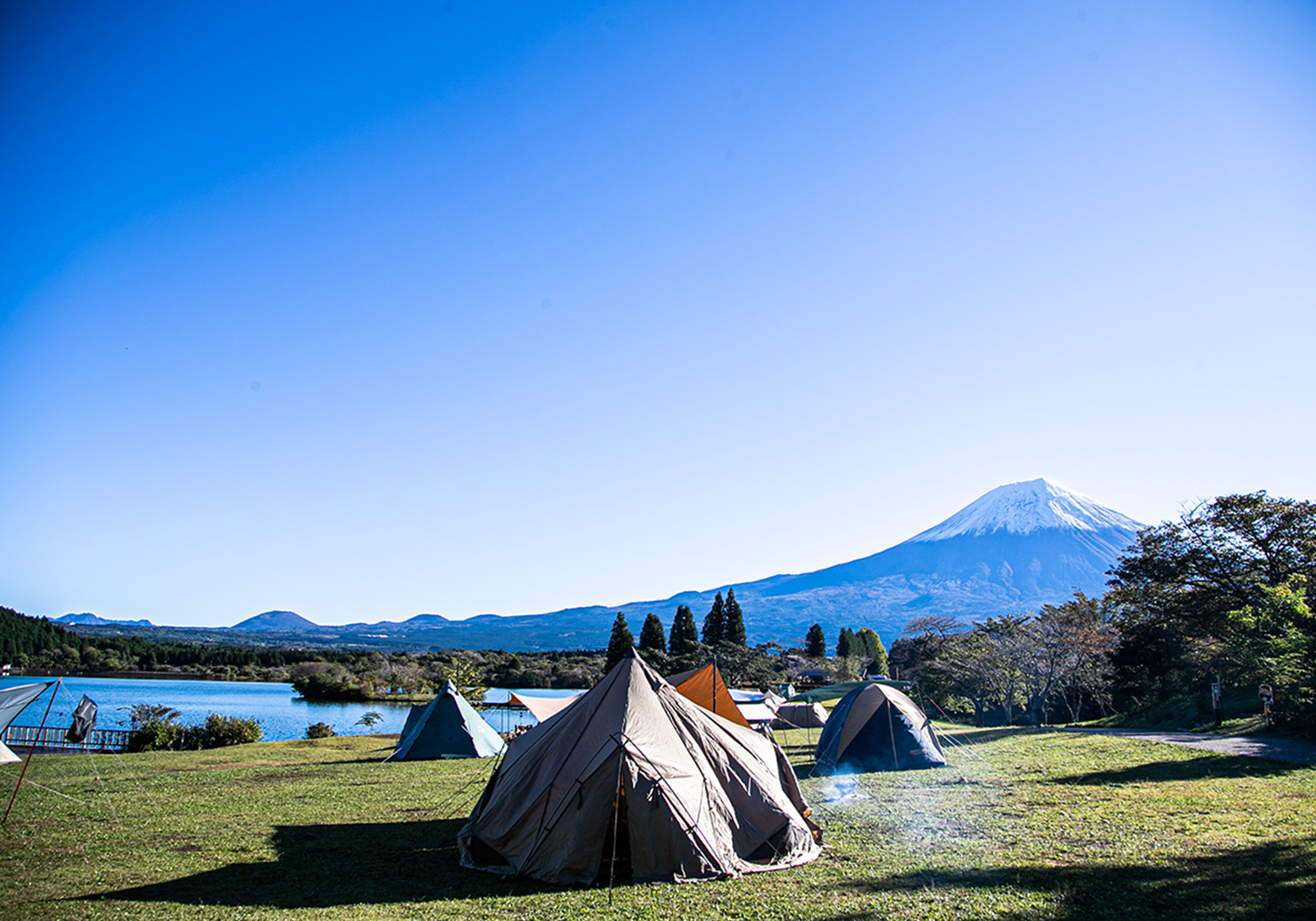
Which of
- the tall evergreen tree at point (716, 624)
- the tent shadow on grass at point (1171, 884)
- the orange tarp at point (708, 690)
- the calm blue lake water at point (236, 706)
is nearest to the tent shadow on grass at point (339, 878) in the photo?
the tent shadow on grass at point (1171, 884)

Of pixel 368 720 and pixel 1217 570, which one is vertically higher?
pixel 1217 570

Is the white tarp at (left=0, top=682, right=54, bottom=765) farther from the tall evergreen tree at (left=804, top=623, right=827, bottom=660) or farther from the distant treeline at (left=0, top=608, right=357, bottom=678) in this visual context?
the tall evergreen tree at (left=804, top=623, right=827, bottom=660)

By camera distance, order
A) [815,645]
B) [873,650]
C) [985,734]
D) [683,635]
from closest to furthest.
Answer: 1. [985,734]
2. [683,635]
3. [815,645]
4. [873,650]

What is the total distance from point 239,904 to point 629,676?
4.75 metres

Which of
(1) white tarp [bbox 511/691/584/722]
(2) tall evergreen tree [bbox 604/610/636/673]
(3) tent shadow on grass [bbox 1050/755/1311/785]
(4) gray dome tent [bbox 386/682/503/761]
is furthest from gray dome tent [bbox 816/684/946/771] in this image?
(2) tall evergreen tree [bbox 604/610/636/673]

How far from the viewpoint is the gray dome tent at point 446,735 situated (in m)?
20.6

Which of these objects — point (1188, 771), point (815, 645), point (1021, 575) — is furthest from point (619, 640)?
point (1021, 575)

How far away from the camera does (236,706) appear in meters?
39.6

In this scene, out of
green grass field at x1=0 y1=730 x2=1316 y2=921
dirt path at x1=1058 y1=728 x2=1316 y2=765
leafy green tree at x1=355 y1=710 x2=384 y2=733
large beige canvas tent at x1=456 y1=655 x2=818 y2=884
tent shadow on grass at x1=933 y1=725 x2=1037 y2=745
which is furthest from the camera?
leafy green tree at x1=355 y1=710 x2=384 y2=733

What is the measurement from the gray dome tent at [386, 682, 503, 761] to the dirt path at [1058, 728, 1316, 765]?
18.3 metres

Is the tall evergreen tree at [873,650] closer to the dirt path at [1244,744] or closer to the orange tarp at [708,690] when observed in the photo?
the dirt path at [1244,744]

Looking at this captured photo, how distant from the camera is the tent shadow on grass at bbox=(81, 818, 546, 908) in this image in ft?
25.0

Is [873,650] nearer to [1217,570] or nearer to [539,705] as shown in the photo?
[1217,570]

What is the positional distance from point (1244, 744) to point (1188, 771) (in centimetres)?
504
